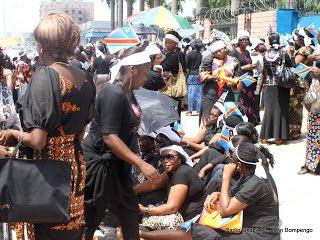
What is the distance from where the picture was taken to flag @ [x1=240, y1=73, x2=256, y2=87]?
814 cm

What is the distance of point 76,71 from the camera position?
2736 millimetres

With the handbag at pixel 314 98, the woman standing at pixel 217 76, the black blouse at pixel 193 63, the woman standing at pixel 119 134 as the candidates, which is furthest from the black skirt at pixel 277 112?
the woman standing at pixel 119 134

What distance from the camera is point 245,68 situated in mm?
8562

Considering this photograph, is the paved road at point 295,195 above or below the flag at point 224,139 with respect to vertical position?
below

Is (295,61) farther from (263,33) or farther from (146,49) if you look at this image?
(263,33)

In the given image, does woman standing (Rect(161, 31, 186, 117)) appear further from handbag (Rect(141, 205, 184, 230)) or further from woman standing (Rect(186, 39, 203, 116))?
handbag (Rect(141, 205, 184, 230))

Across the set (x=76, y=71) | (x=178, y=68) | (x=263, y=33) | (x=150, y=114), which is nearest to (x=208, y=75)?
(x=178, y=68)

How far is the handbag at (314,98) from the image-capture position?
19.9ft

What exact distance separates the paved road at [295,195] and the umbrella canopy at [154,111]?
1250mm

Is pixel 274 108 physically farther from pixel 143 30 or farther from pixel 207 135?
pixel 143 30

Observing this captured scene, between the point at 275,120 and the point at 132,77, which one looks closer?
the point at 132,77

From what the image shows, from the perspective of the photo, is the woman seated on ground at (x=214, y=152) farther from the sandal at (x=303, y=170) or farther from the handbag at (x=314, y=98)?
the sandal at (x=303, y=170)

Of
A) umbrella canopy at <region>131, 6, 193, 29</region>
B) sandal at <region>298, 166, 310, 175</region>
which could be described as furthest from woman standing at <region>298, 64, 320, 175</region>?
umbrella canopy at <region>131, 6, 193, 29</region>

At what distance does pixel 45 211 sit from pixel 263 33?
18517mm
